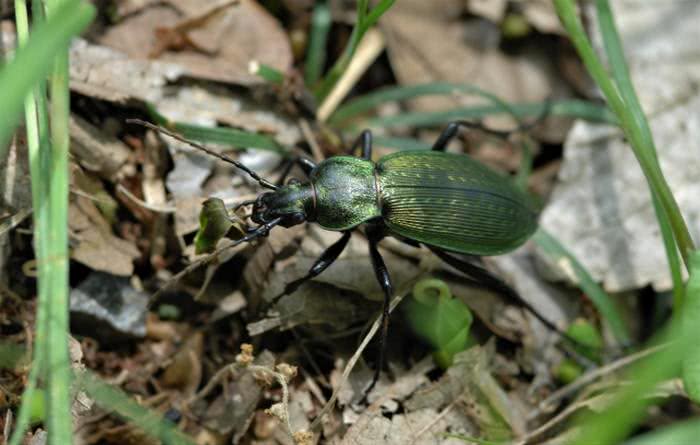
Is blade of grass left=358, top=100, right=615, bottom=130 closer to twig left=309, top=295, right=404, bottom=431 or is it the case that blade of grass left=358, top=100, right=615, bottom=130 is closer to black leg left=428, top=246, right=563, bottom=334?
black leg left=428, top=246, right=563, bottom=334

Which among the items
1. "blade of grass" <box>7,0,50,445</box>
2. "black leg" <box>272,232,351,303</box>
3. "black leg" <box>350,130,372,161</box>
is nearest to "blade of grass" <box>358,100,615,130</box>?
"black leg" <box>350,130,372,161</box>

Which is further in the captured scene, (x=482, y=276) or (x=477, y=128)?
(x=477, y=128)

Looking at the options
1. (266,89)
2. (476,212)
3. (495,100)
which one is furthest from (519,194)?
(266,89)

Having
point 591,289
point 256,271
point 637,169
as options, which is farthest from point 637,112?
point 256,271

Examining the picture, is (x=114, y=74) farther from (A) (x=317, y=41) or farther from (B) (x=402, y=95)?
(B) (x=402, y=95)

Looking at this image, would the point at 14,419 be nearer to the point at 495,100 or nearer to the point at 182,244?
the point at 182,244

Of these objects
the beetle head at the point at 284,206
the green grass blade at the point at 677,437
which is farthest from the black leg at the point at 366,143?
the green grass blade at the point at 677,437
